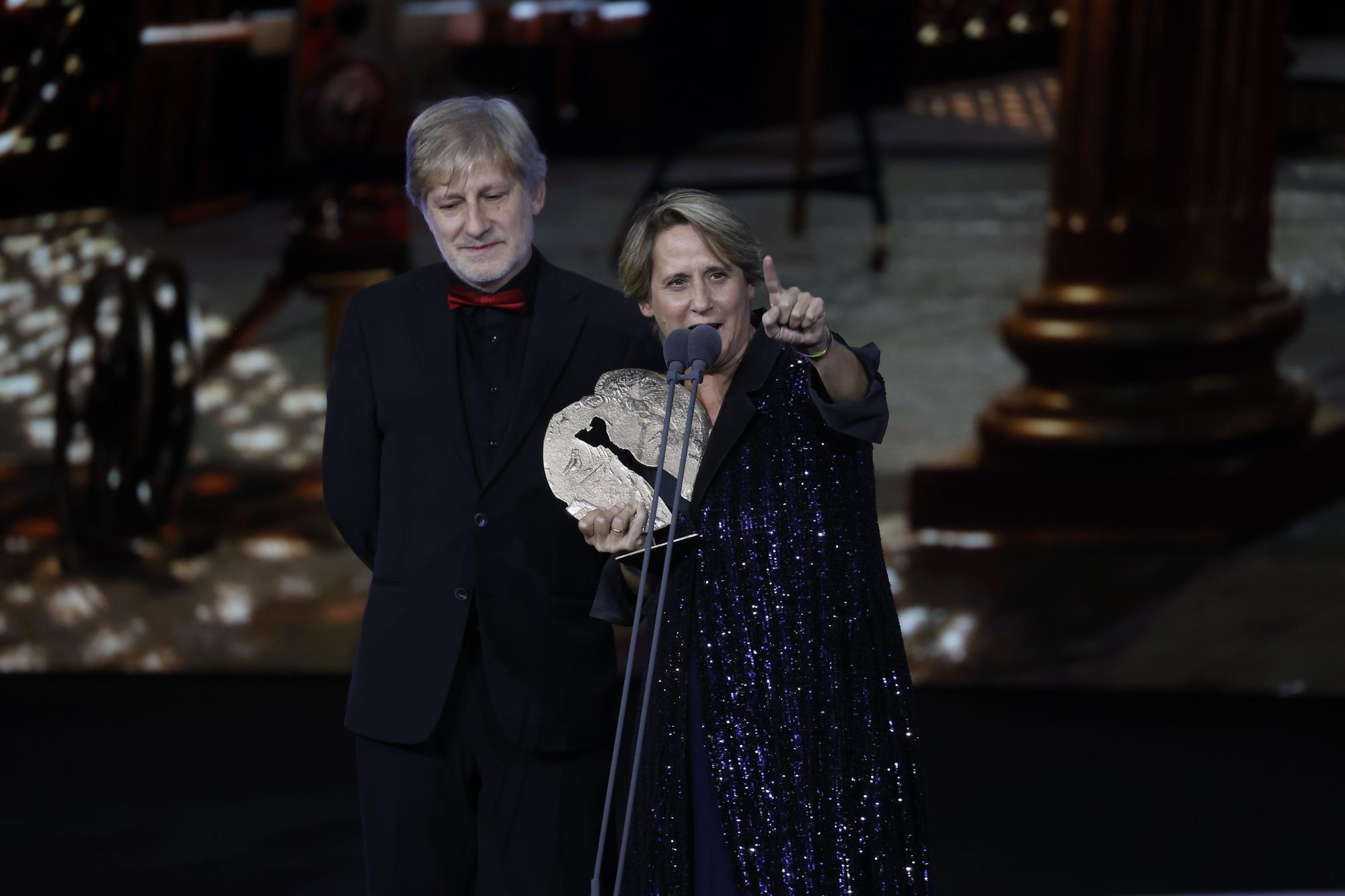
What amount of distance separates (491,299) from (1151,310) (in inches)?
134

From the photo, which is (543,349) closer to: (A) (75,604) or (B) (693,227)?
(B) (693,227)

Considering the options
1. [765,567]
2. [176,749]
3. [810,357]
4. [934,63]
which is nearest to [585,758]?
[765,567]

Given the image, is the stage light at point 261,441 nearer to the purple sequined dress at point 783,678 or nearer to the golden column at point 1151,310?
the golden column at point 1151,310

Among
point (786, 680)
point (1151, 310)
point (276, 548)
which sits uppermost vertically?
point (786, 680)

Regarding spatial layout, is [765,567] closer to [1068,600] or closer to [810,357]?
[810,357]

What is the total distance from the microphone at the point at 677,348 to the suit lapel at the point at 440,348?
0.41 metres

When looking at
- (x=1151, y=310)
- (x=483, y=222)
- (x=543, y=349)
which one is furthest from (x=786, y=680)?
(x=1151, y=310)

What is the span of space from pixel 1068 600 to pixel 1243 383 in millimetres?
831

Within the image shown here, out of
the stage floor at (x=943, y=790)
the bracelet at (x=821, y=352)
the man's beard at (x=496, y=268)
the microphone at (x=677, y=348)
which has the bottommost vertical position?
the stage floor at (x=943, y=790)

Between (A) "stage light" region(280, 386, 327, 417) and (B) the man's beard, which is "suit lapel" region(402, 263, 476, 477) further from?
(A) "stage light" region(280, 386, 327, 417)

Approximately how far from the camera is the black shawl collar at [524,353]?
6.95ft

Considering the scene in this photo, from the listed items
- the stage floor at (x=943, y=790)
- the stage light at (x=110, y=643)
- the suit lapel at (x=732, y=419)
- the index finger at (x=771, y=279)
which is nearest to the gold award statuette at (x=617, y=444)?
the suit lapel at (x=732, y=419)

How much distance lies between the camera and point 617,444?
198 cm

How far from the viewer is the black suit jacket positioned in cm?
212
